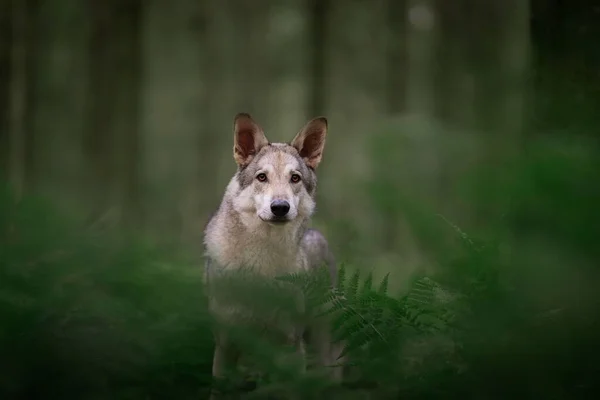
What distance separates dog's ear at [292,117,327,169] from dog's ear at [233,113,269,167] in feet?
0.65

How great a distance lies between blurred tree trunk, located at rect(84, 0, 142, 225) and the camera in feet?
31.6

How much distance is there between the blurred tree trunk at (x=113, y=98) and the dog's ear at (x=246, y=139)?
5.70 meters

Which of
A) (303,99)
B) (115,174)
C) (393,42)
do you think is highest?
(393,42)

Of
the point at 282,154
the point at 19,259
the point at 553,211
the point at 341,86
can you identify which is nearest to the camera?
the point at 553,211

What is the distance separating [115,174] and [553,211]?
927 cm

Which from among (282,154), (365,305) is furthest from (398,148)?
(282,154)

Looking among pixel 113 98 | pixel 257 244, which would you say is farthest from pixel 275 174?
pixel 113 98

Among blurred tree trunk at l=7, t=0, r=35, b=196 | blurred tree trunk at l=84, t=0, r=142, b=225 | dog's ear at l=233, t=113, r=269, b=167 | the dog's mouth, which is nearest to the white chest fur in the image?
the dog's mouth

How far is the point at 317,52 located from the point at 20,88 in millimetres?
3846

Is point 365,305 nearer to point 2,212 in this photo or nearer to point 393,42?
point 2,212

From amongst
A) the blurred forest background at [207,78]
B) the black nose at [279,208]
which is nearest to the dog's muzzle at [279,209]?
the black nose at [279,208]

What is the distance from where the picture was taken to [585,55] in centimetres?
92

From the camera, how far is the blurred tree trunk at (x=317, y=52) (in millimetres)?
9586

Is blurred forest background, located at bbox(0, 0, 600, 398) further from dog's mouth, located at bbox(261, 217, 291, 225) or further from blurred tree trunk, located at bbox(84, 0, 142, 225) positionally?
dog's mouth, located at bbox(261, 217, 291, 225)
